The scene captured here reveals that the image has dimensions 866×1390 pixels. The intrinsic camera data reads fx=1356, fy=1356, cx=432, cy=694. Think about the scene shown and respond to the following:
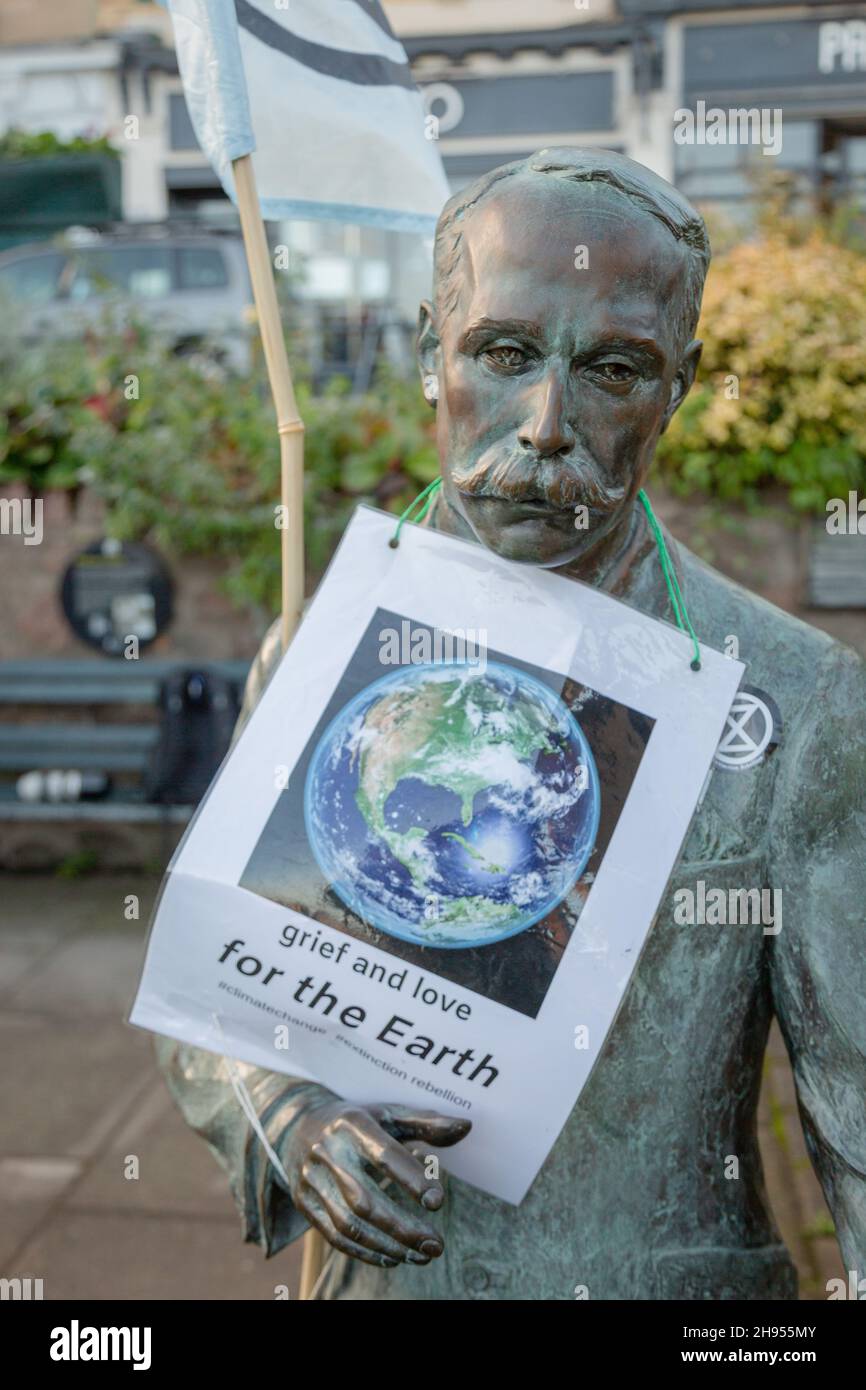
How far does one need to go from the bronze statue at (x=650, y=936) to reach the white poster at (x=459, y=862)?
0.18ft

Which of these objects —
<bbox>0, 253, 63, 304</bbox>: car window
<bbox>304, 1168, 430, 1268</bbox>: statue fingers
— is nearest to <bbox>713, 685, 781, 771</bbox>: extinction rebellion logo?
<bbox>304, 1168, 430, 1268</bbox>: statue fingers

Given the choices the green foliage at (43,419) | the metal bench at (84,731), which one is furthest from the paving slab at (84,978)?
the green foliage at (43,419)

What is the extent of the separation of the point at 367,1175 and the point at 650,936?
37 centimetres

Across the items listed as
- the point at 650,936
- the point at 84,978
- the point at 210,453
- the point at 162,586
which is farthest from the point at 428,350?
the point at 162,586

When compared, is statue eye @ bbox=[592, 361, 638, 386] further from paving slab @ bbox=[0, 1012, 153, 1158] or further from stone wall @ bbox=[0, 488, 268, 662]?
stone wall @ bbox=[0, 488, 268, 662]

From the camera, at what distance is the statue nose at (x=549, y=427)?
1.25m

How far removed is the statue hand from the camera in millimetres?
1256

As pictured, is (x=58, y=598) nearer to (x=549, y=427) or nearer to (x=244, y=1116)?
(x=244, y=1116)

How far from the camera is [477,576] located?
1.45 meters

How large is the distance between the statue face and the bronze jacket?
22cm

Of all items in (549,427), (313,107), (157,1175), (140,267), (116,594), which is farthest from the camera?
(140,267)

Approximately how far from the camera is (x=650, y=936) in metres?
1.41

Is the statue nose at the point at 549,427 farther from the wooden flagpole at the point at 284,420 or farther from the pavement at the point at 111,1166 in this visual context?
the pavement at the point at 111,1166

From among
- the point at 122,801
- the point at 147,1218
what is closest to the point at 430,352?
the point at 147,1218
